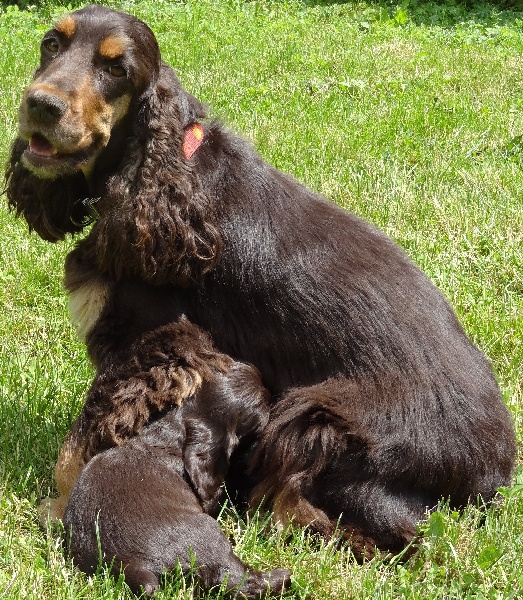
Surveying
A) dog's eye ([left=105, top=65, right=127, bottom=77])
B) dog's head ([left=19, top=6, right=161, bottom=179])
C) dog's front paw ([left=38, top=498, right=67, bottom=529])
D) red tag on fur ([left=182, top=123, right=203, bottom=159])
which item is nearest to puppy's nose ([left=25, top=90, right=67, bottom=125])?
dog's head ([left=19, top=6, right=161, bottom=179])

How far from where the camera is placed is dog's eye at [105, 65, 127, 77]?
12.9 feet

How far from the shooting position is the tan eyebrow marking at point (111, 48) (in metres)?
3.91

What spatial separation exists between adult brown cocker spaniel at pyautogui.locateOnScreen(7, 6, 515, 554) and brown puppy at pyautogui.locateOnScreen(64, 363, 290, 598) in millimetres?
91

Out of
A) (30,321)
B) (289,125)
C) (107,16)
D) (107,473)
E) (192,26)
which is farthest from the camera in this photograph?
(192,26)

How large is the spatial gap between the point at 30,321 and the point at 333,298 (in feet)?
8.41

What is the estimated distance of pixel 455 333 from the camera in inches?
163

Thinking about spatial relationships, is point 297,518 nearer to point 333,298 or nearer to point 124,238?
point 333,298

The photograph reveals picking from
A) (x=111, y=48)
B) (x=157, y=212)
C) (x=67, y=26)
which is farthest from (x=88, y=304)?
(x=67, y=26)

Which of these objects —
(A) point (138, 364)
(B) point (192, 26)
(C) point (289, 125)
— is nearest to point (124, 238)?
(A) point (138, 364)

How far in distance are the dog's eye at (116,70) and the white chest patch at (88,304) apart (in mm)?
903

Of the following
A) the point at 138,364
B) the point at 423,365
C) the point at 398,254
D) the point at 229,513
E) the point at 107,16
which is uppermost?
the point at 107,16

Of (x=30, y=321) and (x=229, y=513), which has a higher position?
A: (x=229, y=513)

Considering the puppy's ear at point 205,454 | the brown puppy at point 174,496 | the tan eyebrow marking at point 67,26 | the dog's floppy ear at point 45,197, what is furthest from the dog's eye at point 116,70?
the puppy's ear at point 205,454

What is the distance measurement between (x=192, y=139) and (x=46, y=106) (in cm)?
67
